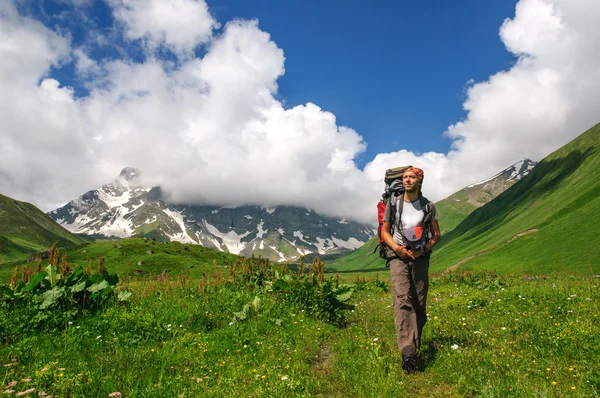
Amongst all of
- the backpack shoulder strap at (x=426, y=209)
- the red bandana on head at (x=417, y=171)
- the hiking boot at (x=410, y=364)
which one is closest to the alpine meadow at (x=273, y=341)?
the hiking boot at (x=410, y=364)

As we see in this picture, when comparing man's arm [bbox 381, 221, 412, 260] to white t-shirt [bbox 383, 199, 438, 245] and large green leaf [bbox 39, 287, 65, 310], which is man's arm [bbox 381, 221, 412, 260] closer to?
white t-shirt [bbox 383, 199, 438, 245]

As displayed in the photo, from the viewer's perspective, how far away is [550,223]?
110250mm

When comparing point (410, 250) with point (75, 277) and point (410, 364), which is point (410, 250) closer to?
point (410, 364)

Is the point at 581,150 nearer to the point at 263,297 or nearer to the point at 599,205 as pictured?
the point at 599,205

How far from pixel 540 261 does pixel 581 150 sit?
149278 mm

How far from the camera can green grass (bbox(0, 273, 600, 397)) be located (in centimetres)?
559

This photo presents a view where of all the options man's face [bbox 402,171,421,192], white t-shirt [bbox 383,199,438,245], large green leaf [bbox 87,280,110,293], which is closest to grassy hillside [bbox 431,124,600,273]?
white t-shirt [bbox 383,199,438,245]

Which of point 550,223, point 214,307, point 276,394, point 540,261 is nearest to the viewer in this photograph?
point 276,394

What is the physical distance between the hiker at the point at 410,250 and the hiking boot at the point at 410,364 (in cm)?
23

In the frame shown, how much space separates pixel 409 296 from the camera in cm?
747

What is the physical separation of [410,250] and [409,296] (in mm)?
933

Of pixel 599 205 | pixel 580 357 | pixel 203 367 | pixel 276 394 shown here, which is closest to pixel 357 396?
pixel 276 394

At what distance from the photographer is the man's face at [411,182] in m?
7.77

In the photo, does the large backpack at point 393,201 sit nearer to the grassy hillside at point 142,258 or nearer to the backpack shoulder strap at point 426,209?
the backpack shoulder strap at point 426,209
